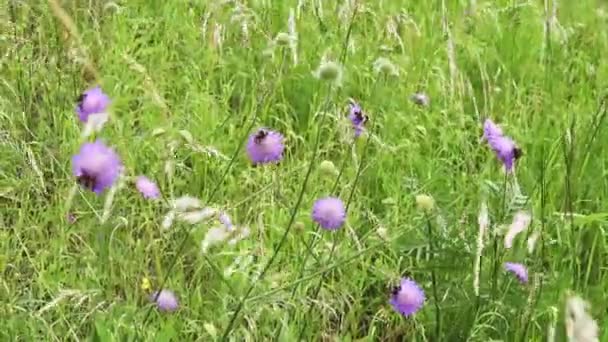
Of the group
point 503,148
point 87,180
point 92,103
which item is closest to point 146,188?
point 92,103

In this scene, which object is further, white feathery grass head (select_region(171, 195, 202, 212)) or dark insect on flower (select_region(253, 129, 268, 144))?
dark insect on flower (select_region(253, 129, 268, 144))

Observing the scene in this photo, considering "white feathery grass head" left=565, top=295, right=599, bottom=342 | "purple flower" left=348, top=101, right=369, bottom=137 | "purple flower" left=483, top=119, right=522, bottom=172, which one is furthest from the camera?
"purple flower" left=348, top=101, right=369, bottom=137

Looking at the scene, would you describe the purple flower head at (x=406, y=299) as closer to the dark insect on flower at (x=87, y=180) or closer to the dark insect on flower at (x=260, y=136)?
the dark insect on flower at (x=260, y=136)

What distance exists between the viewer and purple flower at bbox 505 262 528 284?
5.05ft

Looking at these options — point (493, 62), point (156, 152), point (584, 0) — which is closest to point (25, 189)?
point (156, 152)

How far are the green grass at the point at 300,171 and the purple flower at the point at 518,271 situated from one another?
20 millimetres

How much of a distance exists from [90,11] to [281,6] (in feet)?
1.72

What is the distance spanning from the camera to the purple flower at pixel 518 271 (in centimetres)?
154

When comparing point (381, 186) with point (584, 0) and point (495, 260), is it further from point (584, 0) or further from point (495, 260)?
point (584, 0)

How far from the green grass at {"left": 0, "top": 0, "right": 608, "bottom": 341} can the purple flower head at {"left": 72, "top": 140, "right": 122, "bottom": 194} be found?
5 cm

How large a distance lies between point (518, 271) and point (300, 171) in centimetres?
69

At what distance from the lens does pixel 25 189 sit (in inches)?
74.8

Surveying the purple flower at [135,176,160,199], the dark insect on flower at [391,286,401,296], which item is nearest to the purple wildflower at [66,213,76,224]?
the purple flower at [135,176,160,199]

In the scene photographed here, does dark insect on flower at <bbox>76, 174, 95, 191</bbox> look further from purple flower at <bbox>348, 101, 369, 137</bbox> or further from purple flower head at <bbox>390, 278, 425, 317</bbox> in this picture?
purple flower at <bbox>348, 101, 369, 137</bbox>
